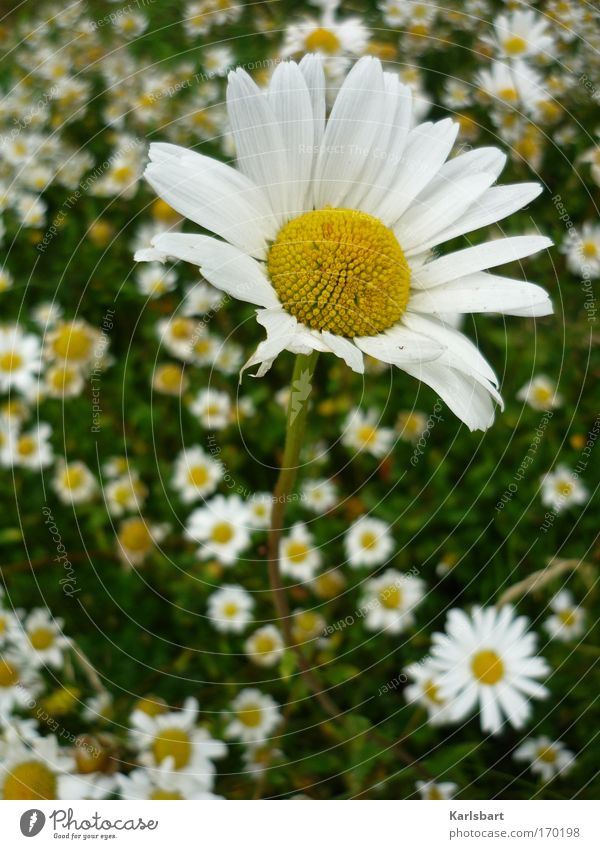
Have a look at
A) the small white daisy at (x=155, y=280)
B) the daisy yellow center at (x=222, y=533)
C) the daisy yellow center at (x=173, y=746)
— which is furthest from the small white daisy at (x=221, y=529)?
the small white daisy at (x=155, y=280)

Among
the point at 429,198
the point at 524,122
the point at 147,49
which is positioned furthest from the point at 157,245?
the point at 524,122

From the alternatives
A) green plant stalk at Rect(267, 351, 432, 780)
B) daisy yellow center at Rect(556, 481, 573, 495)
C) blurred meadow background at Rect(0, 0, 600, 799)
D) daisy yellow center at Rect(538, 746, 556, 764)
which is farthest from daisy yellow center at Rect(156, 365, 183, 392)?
daisy yellow center at Rect(538, 746, 556, 764)

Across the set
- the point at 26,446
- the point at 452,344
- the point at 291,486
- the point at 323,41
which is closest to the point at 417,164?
the point at 452,344

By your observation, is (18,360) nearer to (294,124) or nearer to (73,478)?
(73,478)
